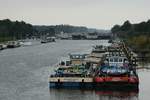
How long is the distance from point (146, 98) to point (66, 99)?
7383mm

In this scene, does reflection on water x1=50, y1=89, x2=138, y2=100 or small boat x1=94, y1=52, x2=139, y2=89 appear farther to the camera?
small boat x1=94, y1=52, x2=139, y2=89

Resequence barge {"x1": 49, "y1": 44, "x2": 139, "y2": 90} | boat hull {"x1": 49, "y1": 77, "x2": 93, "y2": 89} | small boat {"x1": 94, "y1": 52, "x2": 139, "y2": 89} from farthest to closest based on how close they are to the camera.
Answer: boat hull {"x1": 49, "y1": 77, "x2": 93, "y2": 89} < barge {"x1": 49, "y1": 44, "x2": 139, "y2": 90} < small boat {"x1": 94, "y1": 52, "x2": 139, "y2": 89}

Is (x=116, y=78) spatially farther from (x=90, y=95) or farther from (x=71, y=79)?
(x=71, y=79)

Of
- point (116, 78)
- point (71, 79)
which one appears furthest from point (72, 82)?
point (116, 78)

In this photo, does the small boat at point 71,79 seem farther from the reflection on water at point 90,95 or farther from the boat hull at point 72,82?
the reflection on water at point 90,95

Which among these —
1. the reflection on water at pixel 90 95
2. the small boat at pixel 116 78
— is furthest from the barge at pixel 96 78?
→ the reflection on water at pixel 90 95

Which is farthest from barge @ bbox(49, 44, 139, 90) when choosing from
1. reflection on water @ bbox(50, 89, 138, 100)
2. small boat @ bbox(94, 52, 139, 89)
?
reflection on water @ bbox(50, 89, 138, 100)

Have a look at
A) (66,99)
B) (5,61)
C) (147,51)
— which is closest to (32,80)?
(66,99)

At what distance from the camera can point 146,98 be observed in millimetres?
55281

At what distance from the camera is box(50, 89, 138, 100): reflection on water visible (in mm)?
56094

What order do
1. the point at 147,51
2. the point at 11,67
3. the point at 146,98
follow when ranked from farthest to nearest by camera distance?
the point at 147,51, the point at 11,67, the point at 146,98

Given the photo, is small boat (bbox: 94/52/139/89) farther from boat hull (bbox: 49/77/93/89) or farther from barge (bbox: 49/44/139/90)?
boat hull (bbox: 49/77/93/89)

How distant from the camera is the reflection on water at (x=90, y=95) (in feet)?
184

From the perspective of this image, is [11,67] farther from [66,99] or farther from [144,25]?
[144,25]
